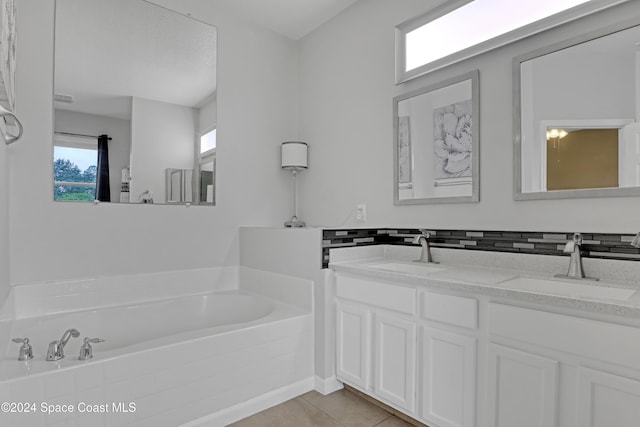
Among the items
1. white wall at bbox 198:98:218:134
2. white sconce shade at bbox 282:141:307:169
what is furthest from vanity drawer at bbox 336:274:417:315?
white wall at bbox 198:98:218:134

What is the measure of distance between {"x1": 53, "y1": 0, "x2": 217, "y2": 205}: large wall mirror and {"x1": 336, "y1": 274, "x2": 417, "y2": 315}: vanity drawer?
1.37 meters

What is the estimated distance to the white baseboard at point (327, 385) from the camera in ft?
7.34

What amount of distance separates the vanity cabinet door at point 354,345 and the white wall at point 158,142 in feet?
5.26

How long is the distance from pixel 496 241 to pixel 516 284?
0.40 meters

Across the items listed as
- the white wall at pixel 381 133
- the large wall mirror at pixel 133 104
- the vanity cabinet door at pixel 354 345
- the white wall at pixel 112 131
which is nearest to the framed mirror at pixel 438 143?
the white wall at pixel 381 133

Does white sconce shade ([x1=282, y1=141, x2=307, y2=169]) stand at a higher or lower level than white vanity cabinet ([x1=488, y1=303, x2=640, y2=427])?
higher

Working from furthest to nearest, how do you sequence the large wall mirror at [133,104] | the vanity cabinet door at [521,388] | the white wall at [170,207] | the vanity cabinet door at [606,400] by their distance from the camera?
→ the large wall mirror at [133,104], the white wall at [170,207], the vanity cabinet door at [521,388], the vanity cabinet door at [606,400]

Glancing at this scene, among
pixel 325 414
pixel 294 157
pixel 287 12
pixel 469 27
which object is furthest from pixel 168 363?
pixel 287 12

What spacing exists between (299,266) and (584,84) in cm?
184

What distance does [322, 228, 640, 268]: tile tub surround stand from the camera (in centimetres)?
163

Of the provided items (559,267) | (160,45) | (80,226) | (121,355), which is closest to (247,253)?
(80,226)

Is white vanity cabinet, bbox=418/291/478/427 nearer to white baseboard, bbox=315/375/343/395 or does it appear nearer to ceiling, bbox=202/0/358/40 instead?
white baseboard, bbox=315/375/343/395

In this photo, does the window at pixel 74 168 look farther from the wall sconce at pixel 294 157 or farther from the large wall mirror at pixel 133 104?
the wall sconce at pixel 294 157

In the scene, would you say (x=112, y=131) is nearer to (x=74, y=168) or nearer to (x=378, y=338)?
(x=74, y=168)
